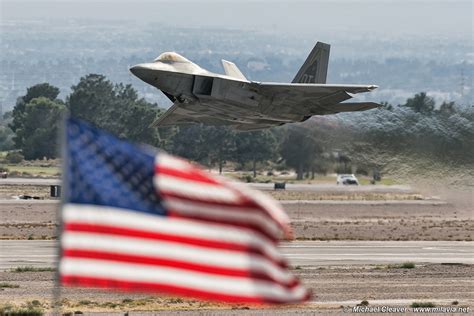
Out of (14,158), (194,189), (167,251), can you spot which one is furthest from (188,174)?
(14,158)

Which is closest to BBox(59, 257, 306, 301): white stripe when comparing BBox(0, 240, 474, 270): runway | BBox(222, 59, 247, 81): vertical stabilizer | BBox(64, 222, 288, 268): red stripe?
BBox(64, 222, 288, 268): red stripe

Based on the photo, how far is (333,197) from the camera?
93.3 m

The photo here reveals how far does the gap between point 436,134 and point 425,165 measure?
1.55 m

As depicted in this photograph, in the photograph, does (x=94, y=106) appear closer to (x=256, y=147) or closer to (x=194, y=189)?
(x=256, y=147)

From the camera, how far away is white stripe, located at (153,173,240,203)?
15.6 metres

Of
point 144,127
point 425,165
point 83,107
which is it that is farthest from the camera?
point 83,107

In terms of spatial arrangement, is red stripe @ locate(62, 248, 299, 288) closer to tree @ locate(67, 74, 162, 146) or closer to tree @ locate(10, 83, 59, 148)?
tree @ locate(67, 74, 162, 146)

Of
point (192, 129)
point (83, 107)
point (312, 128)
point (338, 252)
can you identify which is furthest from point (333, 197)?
point (83, 107)

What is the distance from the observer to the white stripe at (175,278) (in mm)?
15383

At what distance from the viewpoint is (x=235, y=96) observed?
44625mm

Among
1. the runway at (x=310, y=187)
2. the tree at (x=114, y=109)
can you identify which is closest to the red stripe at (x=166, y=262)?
the runway at (x=310, y=187)

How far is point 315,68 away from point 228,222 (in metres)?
38.6

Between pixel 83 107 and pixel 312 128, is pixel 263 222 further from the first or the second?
pixel 83 107

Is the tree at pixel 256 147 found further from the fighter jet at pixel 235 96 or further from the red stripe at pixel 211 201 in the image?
the red stripe at pixel 211 201
